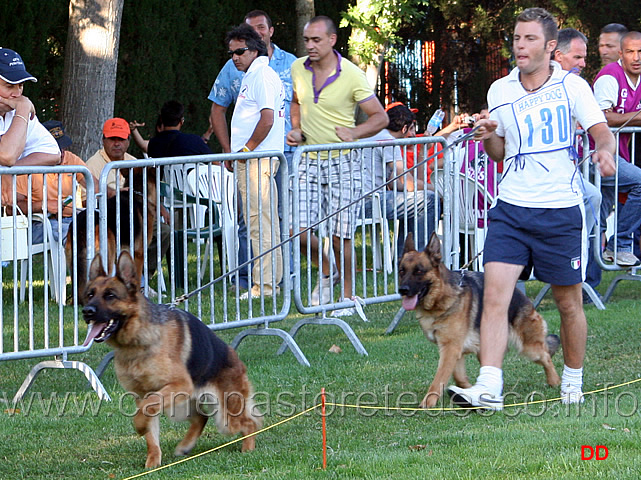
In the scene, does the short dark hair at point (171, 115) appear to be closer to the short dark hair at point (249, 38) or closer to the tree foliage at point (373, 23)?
the short dark hair at point (249, 38)

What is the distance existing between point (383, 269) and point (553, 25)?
3123mm

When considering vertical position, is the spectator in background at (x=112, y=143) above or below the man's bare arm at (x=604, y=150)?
above

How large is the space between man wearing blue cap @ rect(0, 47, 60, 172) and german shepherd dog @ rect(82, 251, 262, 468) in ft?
5.90

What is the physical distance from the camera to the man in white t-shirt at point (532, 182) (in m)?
5.38

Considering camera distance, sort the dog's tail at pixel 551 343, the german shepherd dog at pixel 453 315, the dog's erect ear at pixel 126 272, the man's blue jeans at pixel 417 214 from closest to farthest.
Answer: the dog's erect ear at pixel 126 272, the german shepherd dog at pixel 453 315, the dog's tail at pixel 551 343, the man's blue jeans at pixel 417 214

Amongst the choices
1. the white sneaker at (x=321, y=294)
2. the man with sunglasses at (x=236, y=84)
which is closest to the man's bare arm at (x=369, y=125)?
the white sneaker at (x=321, y=294)

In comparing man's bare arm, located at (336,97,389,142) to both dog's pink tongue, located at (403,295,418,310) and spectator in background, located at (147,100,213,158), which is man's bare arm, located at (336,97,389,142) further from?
spectator in background, located at (147,100,213,158)

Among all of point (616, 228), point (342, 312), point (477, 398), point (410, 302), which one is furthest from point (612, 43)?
point (477, 398)

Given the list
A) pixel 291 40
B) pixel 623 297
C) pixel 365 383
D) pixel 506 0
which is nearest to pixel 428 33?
pixel 506 0

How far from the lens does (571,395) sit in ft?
18.5

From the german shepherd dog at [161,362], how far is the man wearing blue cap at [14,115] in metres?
1.80

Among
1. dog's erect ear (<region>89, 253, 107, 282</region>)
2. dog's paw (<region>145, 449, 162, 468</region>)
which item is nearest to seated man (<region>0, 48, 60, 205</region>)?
dog's erect ear (<region>89, 253, 107, 282</region>)

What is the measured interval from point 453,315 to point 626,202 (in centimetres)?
377

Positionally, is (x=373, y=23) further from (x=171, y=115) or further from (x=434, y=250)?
(x=434, y=250)
